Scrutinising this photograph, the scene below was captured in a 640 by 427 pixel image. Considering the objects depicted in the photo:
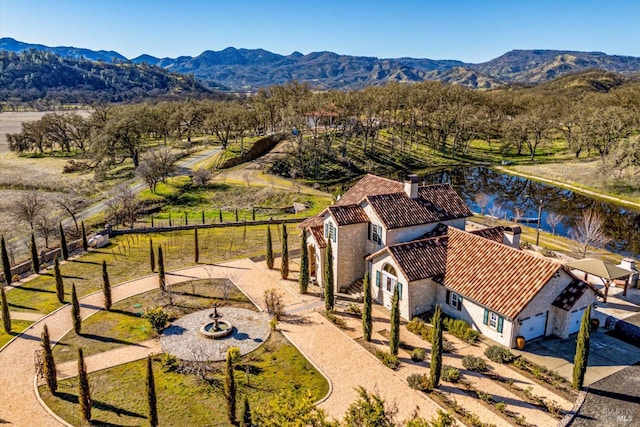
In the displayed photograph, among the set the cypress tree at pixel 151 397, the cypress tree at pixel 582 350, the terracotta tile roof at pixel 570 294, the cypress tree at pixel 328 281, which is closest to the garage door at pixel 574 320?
the terracotta tile roof at pixel 570 294

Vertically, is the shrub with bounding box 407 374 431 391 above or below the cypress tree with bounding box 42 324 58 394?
below

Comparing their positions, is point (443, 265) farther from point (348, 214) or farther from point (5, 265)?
point (5, 265)

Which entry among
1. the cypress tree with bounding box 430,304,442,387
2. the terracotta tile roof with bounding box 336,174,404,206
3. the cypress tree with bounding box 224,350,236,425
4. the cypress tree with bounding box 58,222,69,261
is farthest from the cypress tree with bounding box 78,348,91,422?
the cypress tree with bounding box 58,222,69,261

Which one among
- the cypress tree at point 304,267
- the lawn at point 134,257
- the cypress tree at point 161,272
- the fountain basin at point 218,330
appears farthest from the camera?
the lawn at point 134,257

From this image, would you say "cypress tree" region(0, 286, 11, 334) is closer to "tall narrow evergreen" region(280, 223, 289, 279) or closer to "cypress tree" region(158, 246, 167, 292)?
"cypress tree" region(158, 246, 167, 292)

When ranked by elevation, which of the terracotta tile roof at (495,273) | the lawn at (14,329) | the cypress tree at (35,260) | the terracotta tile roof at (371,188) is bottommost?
the lawn at (14,329)

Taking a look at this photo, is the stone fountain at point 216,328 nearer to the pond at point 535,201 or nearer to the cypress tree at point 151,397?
the cypress tree at point 151,397

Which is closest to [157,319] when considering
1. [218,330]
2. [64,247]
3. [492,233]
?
[218,330]

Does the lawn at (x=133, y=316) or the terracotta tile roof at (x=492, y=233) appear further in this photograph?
the terracotta tile roof at (x=492, y=233)
